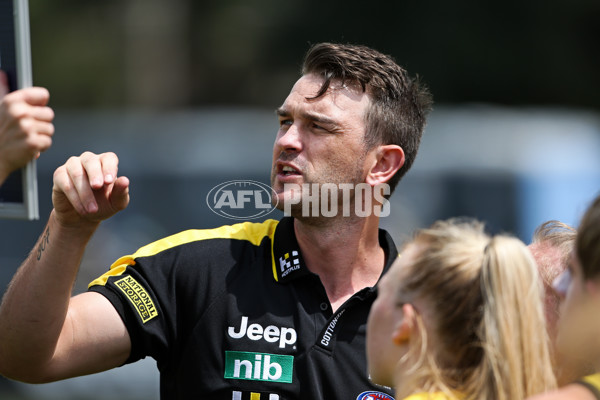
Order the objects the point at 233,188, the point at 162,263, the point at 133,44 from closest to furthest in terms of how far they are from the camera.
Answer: the point at 162,263
the point at 233,188
the point at 133,44

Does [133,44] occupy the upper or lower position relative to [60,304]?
upper

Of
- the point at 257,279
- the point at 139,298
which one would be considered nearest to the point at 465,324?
the point at 257,279

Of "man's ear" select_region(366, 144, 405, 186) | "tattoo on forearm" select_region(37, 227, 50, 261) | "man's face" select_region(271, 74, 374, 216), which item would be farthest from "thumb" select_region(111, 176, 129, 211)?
"man's ear" select_region(366, 144, 405, 186)

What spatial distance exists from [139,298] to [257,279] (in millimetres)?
504

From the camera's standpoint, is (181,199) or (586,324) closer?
(586,324)

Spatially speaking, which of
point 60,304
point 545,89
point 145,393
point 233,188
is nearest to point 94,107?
point 545,89

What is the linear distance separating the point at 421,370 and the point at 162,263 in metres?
1.39

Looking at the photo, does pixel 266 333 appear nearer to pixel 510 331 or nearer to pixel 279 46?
pixel 510 331

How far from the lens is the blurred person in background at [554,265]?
300 centimetres

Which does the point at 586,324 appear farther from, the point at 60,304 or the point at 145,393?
the point at 145,393

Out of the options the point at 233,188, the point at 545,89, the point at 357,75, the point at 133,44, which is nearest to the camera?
the point at 357,75

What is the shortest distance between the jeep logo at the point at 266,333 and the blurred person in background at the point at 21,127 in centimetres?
121

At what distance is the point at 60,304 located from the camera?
3.12m

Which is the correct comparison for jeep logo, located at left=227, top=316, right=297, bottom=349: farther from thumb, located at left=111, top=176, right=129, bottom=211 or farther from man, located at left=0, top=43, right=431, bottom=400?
→ thumb, located at left=111, top=176, right=129, bottom=211
